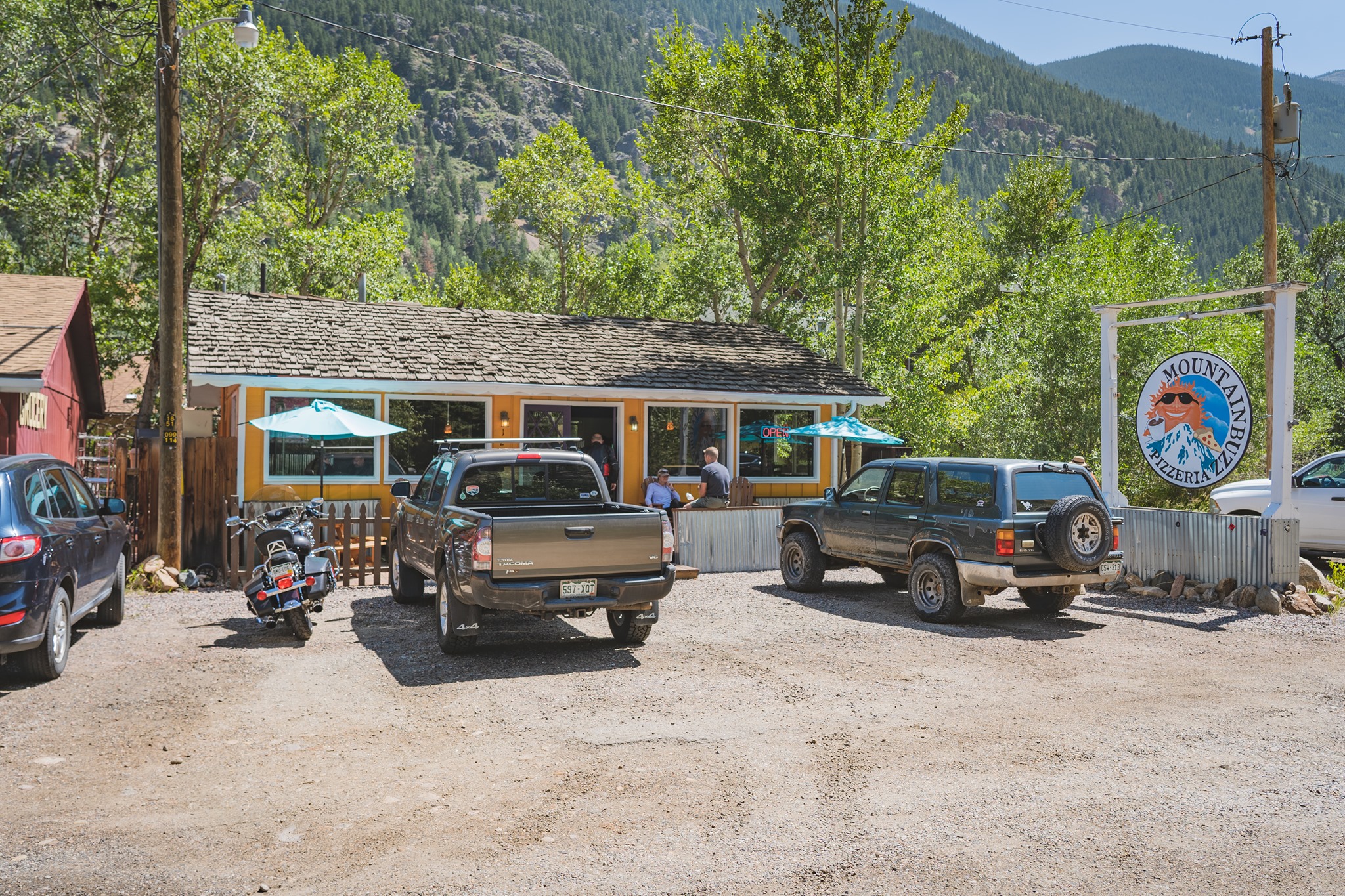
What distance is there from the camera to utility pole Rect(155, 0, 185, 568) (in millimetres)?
13141

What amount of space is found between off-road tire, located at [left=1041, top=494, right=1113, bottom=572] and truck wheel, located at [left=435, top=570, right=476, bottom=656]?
5.85 meters

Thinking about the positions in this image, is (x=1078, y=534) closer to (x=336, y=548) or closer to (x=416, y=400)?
(x=336, y=548)

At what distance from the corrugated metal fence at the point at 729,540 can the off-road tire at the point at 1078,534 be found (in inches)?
215

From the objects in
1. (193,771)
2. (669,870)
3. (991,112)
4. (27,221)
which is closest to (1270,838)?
(669,870)

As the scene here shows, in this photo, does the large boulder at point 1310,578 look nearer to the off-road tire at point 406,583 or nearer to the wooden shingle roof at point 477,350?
the wooden shingle roof at point 477,350

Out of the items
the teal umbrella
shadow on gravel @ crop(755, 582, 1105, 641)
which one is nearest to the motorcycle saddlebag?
shadow on gravel @ crop(755, 582, 1105, 641)

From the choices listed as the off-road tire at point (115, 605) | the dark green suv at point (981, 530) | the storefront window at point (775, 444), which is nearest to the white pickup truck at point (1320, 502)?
the dark green suv at point (981, 530)

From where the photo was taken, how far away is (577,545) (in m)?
8.48

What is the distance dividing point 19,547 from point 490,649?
3.81m

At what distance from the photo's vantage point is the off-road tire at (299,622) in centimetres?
952

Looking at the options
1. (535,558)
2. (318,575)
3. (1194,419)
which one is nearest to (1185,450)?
(1194,419)

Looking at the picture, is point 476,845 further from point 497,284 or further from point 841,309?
point 497,284

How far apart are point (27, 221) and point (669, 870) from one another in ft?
116

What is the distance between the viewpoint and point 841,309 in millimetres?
26891
